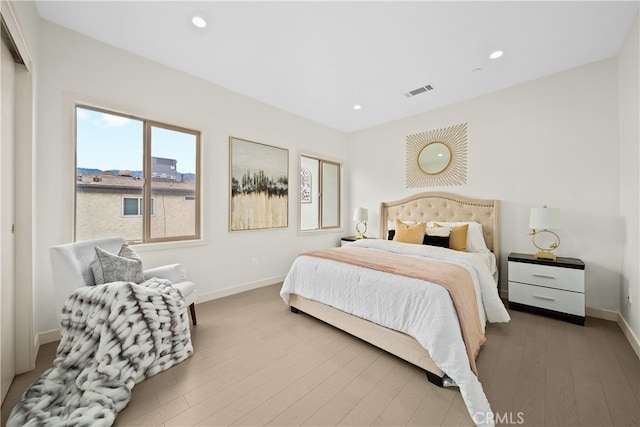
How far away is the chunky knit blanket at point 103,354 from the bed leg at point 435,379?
5.70 feet

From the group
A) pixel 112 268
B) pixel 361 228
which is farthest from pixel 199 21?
pixel 361 228

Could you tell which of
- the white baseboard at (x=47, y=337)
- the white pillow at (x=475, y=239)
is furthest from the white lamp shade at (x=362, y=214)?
the white baseboard at (x=47, y=337)

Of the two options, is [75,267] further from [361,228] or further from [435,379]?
[361,228]

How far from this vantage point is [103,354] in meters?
1.51

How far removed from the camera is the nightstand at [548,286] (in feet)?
7.98

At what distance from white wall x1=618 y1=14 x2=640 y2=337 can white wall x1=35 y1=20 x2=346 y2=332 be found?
3549 mm

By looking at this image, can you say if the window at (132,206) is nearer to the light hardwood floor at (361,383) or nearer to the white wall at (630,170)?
the light hardwood floor at (361,383)

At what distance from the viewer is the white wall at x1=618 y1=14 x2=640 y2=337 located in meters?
2.06

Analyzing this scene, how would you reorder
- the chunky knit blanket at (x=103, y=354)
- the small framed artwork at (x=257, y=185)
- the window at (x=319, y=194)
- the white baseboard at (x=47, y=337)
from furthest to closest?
the window at (x=319, y=194) < the small framed artwork at (x=257, y=185) < the white baseboard at (x=47, y=337) < the chunky knit blanket at (x=103, y=354)

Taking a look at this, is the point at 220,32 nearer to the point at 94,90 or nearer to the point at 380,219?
the point at 94,90

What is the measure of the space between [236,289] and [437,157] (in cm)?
346

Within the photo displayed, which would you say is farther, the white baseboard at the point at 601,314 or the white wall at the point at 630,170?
the white baseboard at the point at 601,314

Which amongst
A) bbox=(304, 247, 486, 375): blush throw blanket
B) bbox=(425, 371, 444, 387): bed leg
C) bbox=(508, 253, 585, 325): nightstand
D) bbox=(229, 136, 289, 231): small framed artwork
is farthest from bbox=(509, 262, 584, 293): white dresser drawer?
bbox=(229, 136, 289, 231): small framed artwork

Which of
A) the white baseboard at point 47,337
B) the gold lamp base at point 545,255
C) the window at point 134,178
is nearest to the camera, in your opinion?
the white baseboard at point 47,337
